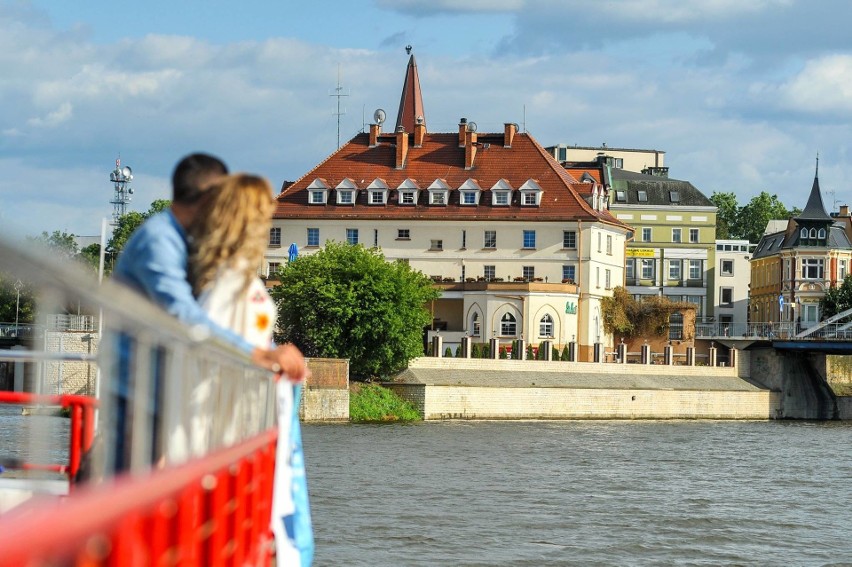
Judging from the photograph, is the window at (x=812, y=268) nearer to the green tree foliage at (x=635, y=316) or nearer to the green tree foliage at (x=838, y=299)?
the green tree foliage at (x=838, y=299)

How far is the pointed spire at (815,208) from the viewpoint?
11100 centimetres

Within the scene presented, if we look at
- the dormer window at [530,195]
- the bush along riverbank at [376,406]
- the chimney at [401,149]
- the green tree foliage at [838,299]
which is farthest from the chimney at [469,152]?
the green tree foliage at [838,299]

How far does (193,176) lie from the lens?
19.3ft

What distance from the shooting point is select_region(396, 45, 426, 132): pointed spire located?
10362 centimetres

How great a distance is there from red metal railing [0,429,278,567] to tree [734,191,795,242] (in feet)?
478

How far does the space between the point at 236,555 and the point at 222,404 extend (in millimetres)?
680

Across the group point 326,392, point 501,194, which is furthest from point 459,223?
point 326,392

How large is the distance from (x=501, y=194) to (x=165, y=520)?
80541 mm

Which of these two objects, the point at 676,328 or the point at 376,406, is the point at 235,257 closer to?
the point at 376,406

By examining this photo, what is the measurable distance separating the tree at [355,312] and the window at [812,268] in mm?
52401

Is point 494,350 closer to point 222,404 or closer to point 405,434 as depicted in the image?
point 405,434

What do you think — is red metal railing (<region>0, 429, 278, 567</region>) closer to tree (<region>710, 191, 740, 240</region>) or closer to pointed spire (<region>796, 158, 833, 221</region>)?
pointed spire (<region>796, 158, 833, 221</region>)

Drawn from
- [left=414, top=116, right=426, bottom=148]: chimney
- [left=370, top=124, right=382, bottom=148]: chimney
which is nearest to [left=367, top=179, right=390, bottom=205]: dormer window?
[left=370, top=124, right=382, bottom=148]: chimney

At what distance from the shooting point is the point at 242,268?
577 centimetres
